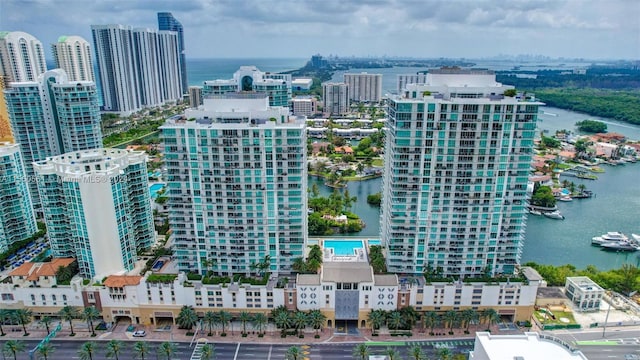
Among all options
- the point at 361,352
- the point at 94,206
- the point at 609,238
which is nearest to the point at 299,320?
the point at 361,352

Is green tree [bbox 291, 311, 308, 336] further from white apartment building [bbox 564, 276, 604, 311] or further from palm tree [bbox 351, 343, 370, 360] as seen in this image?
white apartment building [bbox 564, 276, 604, 311]

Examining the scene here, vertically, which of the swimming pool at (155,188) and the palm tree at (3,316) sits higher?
the swimming pool at (155,188)

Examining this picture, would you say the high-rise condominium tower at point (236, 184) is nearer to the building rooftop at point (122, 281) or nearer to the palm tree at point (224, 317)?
the building rooftop at point (122, 281)

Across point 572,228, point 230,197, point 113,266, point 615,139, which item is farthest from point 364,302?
point 615,139

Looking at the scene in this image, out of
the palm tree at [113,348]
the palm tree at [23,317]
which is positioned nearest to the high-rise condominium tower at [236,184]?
the palm tree at [113,348]

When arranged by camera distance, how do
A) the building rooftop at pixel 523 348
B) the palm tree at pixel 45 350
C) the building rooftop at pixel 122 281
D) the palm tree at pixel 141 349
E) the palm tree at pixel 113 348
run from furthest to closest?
the building rooftop at pixel 122 281
the palm tree at pixel 113 348
the palm tree at pixel 141 349
the palm tree at pixel 45 350
the building rooftop at pixel 523 348

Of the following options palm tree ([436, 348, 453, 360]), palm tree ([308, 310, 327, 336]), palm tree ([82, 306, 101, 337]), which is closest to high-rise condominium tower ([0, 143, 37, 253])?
palm tree ([82, 306, 101, 337])
